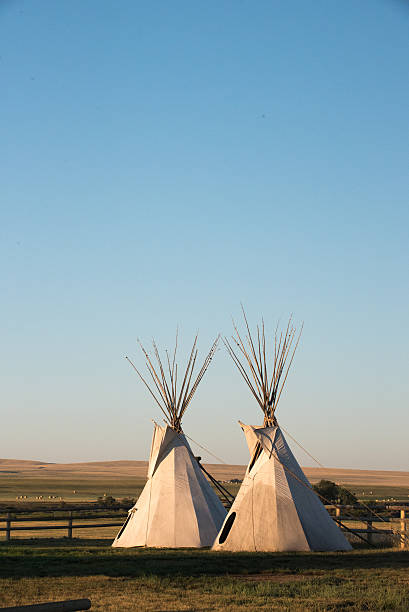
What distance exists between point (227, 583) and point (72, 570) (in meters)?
2.74

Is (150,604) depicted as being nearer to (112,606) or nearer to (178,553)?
(112,606)

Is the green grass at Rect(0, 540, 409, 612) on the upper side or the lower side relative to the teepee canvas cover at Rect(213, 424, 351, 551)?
lower

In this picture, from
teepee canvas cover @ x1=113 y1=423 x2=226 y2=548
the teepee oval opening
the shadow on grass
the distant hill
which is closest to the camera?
the shadow on grass

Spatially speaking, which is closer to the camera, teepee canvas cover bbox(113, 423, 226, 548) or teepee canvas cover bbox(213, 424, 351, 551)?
teepee canvas cover bbox(213, 424, 351, 551)

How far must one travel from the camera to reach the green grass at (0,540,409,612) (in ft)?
28.9

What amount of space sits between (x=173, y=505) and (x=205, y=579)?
533cm

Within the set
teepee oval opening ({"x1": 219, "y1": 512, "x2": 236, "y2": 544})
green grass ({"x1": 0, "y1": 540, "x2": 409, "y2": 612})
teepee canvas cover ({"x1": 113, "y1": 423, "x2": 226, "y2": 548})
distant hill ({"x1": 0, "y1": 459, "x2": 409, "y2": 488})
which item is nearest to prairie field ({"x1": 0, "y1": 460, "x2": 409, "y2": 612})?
green grass ({"x1": 0, "y1": 540, "x2": 409, "y2": 612})

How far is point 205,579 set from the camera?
10688 millimetres

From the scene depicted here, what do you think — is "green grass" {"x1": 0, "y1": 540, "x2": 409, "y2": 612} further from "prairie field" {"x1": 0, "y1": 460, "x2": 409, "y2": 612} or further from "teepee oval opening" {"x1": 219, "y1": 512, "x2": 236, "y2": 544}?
"teepee oval opening" {"x1": 219, "y1": 512, "x2": 236, "y2": 544}

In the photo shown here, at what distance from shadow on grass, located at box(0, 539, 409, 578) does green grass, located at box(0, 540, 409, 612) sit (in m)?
0.01

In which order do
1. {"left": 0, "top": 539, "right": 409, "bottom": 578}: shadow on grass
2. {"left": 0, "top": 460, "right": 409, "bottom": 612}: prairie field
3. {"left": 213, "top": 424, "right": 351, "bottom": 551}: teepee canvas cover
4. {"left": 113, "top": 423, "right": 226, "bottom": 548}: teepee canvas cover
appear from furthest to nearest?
{"left": 113, "top": 423, "right": 226, "bottom": 548}: teepee canvas cover, {"left": 213, "top": 424, "right": 351, "bottom": 551}: teepee canvas cover, {"left": 0, "top": 539, "right": 409, "bottom": 578}: shadow on grass, {"left": 0, "top": 460, "right": 409, "bottom": 612}: prairie field

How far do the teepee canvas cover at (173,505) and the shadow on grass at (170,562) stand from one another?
2.32 feet

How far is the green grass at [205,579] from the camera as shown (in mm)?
8805

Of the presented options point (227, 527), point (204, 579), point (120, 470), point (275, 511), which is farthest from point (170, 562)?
point (120, 470)
